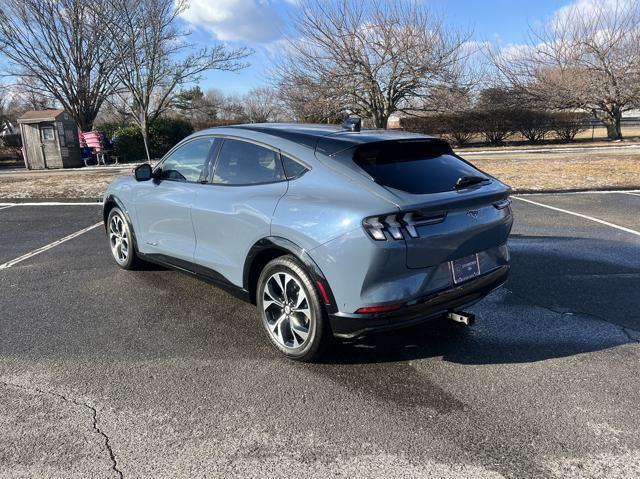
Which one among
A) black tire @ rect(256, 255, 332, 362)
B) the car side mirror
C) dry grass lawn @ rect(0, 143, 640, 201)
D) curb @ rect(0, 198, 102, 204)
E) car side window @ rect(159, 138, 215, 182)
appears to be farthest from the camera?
dry grass lawn @ rect(0, 143, 640, 201)

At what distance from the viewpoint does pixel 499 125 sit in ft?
91.0

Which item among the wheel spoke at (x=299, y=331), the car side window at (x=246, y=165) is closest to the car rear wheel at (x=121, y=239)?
the car side window at (x=246, y=165)

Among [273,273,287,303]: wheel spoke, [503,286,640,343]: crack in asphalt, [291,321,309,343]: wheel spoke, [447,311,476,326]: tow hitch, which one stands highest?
[273,273,287,303]: wheel spoke

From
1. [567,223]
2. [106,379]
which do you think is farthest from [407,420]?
[567,223]

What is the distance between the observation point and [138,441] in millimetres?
2754

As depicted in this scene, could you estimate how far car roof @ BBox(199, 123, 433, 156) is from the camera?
3.53 m

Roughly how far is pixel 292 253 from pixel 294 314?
477mm

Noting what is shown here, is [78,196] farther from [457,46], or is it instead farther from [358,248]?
[457,46]

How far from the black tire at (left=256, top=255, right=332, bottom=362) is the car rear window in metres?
0.83

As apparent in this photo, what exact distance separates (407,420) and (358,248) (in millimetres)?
1030

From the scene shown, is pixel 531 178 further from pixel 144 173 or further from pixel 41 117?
pixel 41 117

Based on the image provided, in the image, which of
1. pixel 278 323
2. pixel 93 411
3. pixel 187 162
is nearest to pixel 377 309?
pixel 278 323

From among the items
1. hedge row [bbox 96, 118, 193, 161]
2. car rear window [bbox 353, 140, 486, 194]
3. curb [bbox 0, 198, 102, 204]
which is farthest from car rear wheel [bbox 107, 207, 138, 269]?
hedge row [bbox 96, 118, 193, 161]

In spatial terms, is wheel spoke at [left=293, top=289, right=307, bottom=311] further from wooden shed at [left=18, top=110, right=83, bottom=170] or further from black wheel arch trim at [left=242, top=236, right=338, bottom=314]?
wooden shed at [left=18, top=110, right=83, bottom=170]
